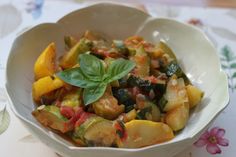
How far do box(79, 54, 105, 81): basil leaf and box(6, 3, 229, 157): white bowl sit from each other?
0.58ft

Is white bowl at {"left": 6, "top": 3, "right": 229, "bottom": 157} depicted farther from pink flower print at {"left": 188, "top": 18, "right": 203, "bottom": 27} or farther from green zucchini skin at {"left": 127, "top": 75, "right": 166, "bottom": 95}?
pink flower print at {"left": 188, "top": 18, "right": 203, "bottom": 27}

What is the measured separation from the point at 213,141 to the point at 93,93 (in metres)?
0.37

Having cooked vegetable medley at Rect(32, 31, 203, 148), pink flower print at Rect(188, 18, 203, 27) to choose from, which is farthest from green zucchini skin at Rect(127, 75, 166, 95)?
pink flower print at Rect(188, 18, 203, 27)

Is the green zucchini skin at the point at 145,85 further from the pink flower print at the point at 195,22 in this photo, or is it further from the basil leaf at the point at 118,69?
the pink flower print at the point at 195,22

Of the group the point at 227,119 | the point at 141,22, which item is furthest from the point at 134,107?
the point at 141,22

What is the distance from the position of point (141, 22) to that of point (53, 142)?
62cm

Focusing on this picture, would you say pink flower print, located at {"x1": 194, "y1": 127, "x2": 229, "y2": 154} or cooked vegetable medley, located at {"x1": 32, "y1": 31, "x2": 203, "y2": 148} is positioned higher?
cooked vegetable medley, located at {"x1": 32, "y1": 31, "x2": 203, "y2": 148}

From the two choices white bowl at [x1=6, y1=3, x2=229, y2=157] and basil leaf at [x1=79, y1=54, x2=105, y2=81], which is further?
basil leaf at [x1=79, y1=54, x2=105, y2=81]

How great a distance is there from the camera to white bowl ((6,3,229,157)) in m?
1.05

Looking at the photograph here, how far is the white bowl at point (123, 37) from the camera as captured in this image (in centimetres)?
105

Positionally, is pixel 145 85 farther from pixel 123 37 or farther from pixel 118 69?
pixel 123 37

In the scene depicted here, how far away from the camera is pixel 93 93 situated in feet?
3.78

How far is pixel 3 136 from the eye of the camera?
4.10 feet

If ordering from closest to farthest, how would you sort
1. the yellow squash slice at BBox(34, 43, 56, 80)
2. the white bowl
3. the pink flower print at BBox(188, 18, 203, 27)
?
the white bowl, the yellow squash slice at BBox(34, 43, 56, 80), the pink flower print at BBox(188, 18, 203, 27)
